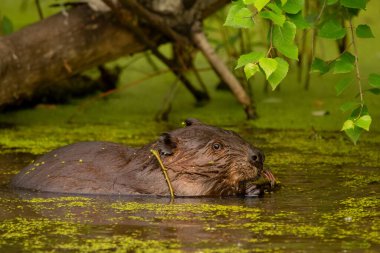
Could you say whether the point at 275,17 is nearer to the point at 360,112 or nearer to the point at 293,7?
the point at 293,7

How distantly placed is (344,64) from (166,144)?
103 cm

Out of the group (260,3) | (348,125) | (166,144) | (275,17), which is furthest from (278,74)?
(166,144)

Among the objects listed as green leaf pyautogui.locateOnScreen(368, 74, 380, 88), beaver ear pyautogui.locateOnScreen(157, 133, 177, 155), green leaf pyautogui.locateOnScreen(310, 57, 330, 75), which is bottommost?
beaver ear pyautogui.locateOnScreen(157, 133, 177, 155)

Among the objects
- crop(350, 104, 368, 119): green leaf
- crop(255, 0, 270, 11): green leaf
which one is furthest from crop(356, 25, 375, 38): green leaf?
crop(255, 0, 270, 11): green leaf

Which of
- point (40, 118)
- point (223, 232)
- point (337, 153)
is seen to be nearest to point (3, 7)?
point (40, 118)

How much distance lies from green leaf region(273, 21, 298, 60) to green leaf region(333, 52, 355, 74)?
1.63 feet

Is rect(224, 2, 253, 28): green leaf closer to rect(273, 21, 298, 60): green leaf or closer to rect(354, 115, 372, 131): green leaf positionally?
rect(273, 21, 298, 60): green leaf

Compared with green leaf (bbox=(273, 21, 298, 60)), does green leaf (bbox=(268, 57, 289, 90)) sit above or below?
below

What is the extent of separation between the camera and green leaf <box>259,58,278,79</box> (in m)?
5.07

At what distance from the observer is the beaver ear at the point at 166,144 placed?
602 centimetres

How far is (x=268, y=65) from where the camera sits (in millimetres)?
5098

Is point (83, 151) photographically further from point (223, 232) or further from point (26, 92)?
point (26, 92)

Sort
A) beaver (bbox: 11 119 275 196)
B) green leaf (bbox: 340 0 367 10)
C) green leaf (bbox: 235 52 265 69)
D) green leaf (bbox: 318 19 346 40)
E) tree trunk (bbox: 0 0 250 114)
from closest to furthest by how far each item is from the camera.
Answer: green leaf (bbox: 235 52 265 69) → green leaf (bbox: 340 0 367 10) → green leaf (bbox: 318 19 346 40) → beaver (bbox: 11 119 275 196) → tree trunk (bbox: 0 0 250 114)

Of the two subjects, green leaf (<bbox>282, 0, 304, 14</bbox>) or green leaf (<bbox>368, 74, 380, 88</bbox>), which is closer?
green leaf (<bbox>282, 0, 304, 14</bbox>)
